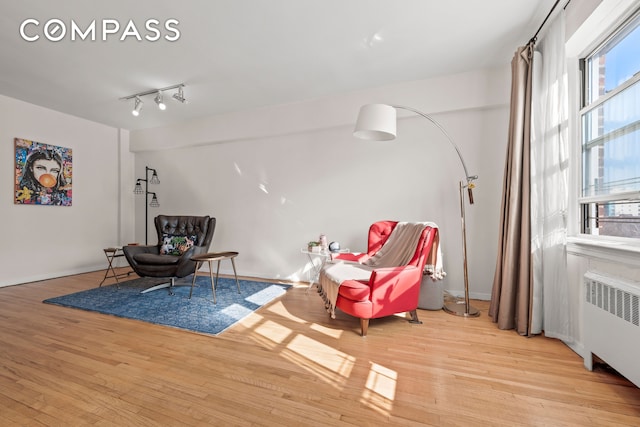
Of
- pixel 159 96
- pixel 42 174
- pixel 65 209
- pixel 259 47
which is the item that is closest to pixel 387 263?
pixel 259 47

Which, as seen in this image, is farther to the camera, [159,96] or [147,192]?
[147,192]

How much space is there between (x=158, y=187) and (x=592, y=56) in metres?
5.98

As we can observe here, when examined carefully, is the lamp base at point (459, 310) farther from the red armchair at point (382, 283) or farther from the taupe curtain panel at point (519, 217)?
the red armchair at point (382, 283)

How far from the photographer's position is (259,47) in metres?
2.77

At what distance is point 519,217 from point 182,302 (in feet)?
11.3

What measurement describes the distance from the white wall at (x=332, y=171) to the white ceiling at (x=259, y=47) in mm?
335

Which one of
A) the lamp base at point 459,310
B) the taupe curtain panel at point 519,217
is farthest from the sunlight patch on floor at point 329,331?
the taupe curtain panel at point 519,217

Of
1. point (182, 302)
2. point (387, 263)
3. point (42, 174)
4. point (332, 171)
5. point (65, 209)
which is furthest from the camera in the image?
point (65, 209)

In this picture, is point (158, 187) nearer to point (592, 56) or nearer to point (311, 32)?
point (311, 32)

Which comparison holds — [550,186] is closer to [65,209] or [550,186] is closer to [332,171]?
[332,171]

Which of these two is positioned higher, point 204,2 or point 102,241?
point 204,2

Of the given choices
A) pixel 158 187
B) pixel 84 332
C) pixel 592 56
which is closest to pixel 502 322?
pixel 592 56

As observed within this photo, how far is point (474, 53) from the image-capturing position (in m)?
2.91

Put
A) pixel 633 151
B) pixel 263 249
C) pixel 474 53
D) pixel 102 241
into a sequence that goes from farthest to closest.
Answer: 1. pixel 102 241
2. pixel 263 249
3. pixel 474 53
4. pixel 633 151
